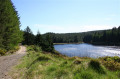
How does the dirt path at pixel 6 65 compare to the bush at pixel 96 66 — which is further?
the dirt path at pixel 6 65

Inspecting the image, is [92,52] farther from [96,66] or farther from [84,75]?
[84,75]

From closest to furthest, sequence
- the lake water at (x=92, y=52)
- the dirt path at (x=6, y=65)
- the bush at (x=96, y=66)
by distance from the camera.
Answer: the bush at (x=96, y=66)
the dirt path at (x=6, y=65)
the lake water at (x=92, y=52)

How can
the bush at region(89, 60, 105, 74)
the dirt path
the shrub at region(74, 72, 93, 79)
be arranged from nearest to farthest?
the shrub at region(74, 72, 93, 79), the bush at region(89, 60, 105, 74), the dirt path

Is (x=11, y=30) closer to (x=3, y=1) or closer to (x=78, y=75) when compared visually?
(x=3, y=1)

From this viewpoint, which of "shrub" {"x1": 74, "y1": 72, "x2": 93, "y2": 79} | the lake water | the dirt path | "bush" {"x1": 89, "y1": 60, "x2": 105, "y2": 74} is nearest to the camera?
"shrub" {"x1": 74, "y1": 72, "x2": 93, "y2": 79}

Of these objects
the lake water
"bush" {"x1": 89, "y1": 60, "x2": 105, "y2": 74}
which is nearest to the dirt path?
"bush" {"x1": 89, "y1": 60, "x2": 105, "y2": 74}

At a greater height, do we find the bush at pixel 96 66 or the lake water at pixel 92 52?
the bush at pixel 96 66

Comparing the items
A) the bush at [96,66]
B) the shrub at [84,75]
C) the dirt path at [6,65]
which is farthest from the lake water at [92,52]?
the shrub at [84,75]

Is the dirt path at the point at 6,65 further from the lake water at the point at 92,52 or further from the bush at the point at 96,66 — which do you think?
the lake water at the point at 92,52

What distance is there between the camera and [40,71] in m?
4.70

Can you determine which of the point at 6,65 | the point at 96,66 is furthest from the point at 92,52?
the point at 6,65

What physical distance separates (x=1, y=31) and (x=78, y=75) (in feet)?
45.7

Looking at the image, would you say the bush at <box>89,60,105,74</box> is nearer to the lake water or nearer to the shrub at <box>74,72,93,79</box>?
the shrub at <box>74,72,93,79</box>

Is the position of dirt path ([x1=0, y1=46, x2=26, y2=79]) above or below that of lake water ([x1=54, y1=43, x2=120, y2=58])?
above
